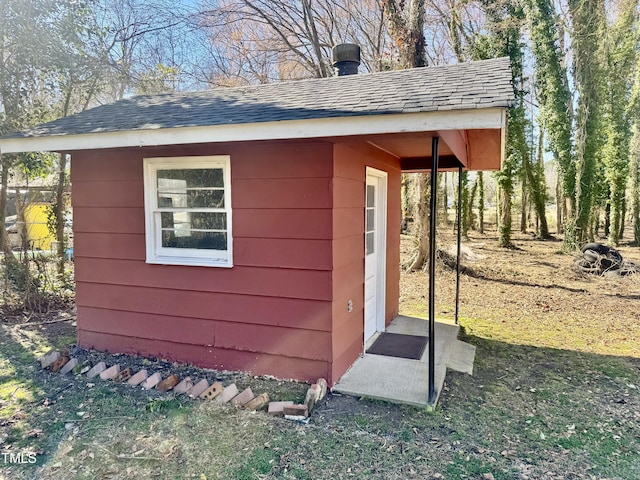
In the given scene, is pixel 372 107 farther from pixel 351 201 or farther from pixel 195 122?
pixel 195 122

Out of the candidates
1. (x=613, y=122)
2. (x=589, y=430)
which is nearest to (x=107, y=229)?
(x=589, y=430)

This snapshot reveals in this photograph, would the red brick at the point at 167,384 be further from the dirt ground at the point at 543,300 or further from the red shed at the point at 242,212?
the dirt ground at the point at 543,300

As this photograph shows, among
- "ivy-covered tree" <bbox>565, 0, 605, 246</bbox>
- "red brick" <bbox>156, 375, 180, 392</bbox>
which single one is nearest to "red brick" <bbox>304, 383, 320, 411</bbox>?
"red brick" <bbox>156, 375, 180, 392</bbox>

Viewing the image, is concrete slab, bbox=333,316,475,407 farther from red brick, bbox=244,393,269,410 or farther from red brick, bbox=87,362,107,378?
red brick, bbox=87,362,107,378

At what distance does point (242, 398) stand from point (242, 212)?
157 centimetres

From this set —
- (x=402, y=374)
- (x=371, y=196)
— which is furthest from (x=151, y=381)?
(x=371, y=196)

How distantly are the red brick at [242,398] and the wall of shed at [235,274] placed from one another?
1.63 ft

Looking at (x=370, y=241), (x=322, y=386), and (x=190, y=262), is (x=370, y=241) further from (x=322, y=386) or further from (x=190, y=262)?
(x=190, y=262)

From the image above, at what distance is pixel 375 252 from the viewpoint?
5.12 m

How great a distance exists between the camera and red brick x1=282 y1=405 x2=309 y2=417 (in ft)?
10.3

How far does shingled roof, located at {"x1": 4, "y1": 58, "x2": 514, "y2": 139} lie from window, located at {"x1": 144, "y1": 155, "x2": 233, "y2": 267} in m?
0.47

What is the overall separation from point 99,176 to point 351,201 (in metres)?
2.53

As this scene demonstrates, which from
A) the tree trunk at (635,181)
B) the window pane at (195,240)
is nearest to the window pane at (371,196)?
the window pane at (195,240)

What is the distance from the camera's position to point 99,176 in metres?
4.26
